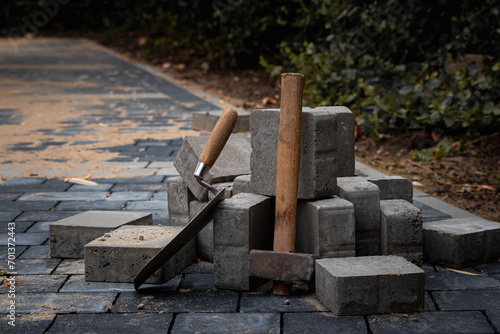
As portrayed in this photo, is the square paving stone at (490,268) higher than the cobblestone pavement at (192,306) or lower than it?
higher

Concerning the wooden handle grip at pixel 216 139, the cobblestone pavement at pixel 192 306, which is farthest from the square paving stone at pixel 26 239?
the wooden handle grip at pixel 216 139

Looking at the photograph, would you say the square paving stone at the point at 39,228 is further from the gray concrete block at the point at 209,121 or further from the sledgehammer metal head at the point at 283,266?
the gray concrete block at the point at 209,121

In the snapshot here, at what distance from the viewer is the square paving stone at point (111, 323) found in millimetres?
2729

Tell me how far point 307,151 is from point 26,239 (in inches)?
77.4

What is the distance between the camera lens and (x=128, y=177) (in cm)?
564

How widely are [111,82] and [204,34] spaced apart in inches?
104

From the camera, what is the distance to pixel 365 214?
135 inches

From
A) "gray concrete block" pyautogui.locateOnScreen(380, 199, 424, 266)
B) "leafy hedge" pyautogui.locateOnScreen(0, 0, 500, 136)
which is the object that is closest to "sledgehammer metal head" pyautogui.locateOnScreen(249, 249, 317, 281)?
"gray concrete block" pyautogui.locateOnScreen(380, 199, 424, 266)

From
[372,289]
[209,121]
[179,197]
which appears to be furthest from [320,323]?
[209,121]

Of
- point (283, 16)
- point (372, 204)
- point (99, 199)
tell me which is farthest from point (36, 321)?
point (283, 16)

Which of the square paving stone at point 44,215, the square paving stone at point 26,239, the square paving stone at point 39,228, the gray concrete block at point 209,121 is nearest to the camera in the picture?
the square paving stone at point 26,239

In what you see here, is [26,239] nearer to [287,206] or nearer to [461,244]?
[287,206]

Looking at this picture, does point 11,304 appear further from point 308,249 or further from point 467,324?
point 467,324

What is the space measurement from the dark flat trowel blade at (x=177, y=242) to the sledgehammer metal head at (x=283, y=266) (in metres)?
0.33
